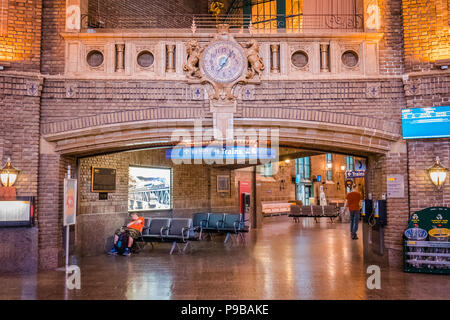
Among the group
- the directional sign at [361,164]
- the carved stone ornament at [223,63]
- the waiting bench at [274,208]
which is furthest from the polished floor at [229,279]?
the waiting bench at [274,208]

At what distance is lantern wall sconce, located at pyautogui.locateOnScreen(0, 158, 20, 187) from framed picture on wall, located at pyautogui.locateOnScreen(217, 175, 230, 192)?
29.1 ft

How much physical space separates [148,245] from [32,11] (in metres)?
7.35

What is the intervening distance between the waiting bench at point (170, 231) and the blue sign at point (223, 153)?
2049 millimetres

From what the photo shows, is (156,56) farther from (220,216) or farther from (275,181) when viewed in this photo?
(275,181)

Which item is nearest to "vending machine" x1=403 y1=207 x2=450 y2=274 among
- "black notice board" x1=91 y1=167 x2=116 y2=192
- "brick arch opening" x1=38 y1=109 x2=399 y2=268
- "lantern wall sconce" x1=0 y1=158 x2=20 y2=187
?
"brick arch opening" x1=38 y1=109 x2=399 y2=268

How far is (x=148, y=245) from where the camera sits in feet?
41.4

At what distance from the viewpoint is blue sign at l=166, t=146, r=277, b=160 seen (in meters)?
9.87

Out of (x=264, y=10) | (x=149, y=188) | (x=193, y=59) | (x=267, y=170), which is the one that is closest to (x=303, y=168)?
(x=267, y=170)

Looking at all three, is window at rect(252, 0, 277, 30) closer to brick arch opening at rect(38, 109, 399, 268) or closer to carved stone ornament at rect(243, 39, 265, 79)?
carved stone ornament at rect(243, 39, 265, 79)

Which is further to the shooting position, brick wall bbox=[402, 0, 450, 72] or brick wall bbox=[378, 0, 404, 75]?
brick wall bbox=[378, 0, 404, 75]

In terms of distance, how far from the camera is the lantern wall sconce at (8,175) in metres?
8.31

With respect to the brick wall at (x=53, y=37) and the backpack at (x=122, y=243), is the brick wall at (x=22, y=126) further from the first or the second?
the backpack at (x=122, y=243)

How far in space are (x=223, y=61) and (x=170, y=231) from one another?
5281mm

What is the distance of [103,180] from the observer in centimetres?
1152
